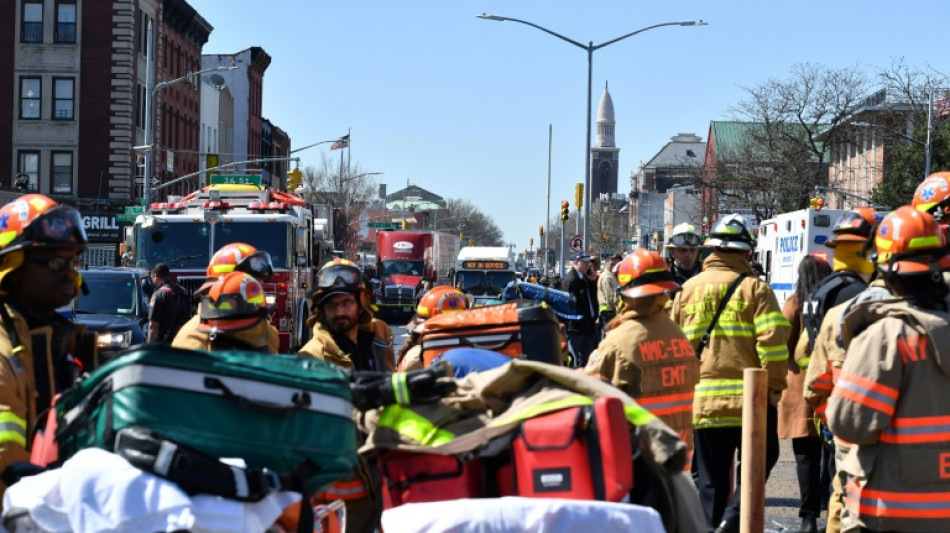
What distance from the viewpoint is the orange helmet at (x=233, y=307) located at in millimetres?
6129

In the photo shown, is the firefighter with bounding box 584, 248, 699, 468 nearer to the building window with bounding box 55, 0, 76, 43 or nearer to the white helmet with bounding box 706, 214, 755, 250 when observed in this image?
the white helmet with bounding box 706, 214, 755, 250

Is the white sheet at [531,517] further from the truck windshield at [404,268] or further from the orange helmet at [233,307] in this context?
the truck windshield at [404,268]

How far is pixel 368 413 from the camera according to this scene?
13.7 ft

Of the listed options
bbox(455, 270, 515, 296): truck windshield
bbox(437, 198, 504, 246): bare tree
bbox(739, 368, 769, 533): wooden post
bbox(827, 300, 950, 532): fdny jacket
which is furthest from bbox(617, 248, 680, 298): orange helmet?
bbox(437, 198, 504, 246): bare tree

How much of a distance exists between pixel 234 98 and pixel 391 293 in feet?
131

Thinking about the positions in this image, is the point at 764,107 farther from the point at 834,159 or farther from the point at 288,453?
the point at 288,453

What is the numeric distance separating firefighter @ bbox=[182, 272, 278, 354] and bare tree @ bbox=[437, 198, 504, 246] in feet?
469

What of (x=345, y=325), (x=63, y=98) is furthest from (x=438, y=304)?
(x=63, y=98)

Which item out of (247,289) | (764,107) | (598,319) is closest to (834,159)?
(764,107)

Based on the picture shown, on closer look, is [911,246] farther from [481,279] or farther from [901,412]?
[481,279]

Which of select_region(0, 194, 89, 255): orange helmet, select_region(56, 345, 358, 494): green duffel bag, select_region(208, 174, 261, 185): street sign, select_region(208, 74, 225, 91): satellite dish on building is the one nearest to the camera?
select_region(56, 345, 358, 494): green duffel bag

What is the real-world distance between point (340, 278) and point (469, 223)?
149735 mm

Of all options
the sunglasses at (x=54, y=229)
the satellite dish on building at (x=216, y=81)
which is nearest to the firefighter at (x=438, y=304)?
the sunglasses at (x=54, y=229)

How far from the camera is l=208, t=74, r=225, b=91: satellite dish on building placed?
74.6 metres
